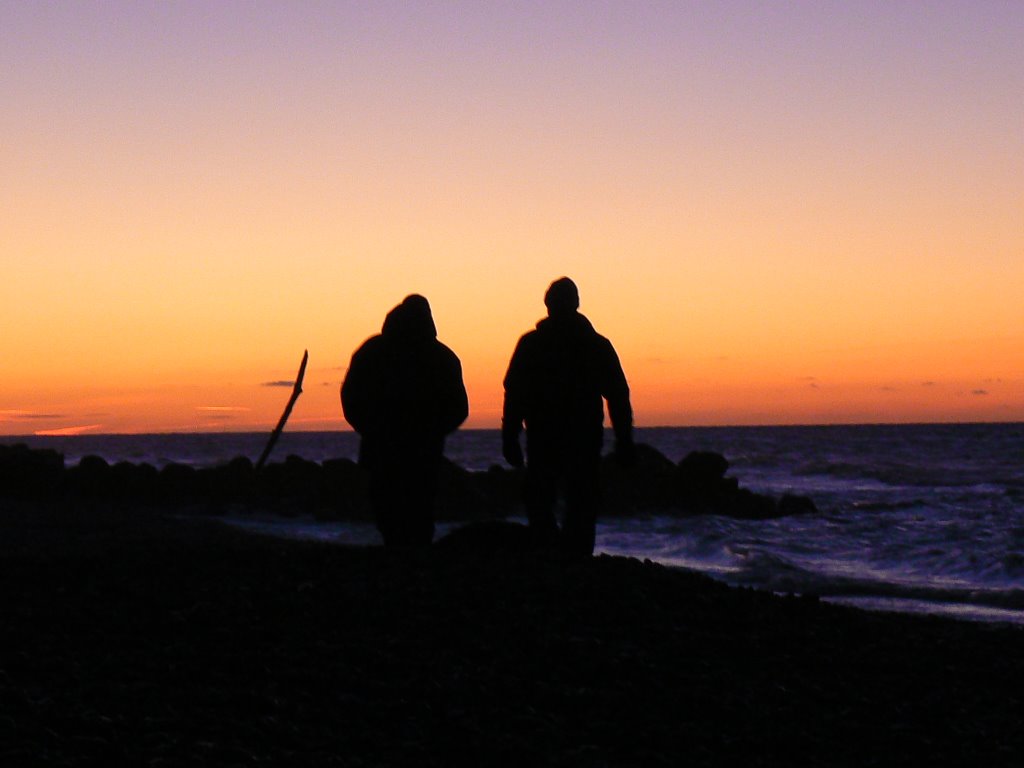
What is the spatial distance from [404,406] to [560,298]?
4.23ft

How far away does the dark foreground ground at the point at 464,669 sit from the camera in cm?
457

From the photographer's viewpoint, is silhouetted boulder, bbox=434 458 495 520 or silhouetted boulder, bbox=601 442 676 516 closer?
silhouetted boulder, bbox=434 458 495 520

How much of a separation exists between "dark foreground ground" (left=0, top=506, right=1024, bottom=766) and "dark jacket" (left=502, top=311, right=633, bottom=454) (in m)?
0.83

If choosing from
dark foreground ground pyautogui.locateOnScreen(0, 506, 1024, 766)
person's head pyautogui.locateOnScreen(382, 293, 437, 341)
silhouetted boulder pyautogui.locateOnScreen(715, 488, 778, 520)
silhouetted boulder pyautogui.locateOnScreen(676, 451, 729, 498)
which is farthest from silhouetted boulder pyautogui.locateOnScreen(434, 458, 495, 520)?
dark foreground ground pyautogui.locateOnScreen(0, 506, 1024, 766)

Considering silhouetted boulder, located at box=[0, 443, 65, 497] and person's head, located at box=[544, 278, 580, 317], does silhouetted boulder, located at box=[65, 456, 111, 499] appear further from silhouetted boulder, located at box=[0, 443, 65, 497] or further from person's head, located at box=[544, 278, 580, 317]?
person's head, located at box=[544, 278, 580, 317]

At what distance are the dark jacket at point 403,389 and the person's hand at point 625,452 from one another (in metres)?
1.12

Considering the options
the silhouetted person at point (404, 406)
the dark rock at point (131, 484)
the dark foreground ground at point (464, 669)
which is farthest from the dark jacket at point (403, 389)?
the dark rock at point (131, 484)

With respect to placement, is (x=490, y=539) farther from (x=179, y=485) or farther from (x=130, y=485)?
(x=130, y=485)

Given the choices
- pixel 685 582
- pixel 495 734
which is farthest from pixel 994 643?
pixel 495 734

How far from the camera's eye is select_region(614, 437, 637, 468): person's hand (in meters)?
8.00

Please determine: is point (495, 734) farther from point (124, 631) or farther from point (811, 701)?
point (124, 631)

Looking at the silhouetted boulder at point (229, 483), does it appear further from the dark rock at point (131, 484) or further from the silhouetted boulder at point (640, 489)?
the silhouetted boulder at point (640, 489)

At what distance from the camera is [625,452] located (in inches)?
315

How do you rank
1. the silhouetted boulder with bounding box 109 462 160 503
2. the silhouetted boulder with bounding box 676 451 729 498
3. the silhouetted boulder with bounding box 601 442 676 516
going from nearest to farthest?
the silhouetted boulder with bounding box 109 462 160 503
the silhouetted boulder with bounding box 601 442 676 516
the silhouetted boulder with bounding box 676 451 729 498
